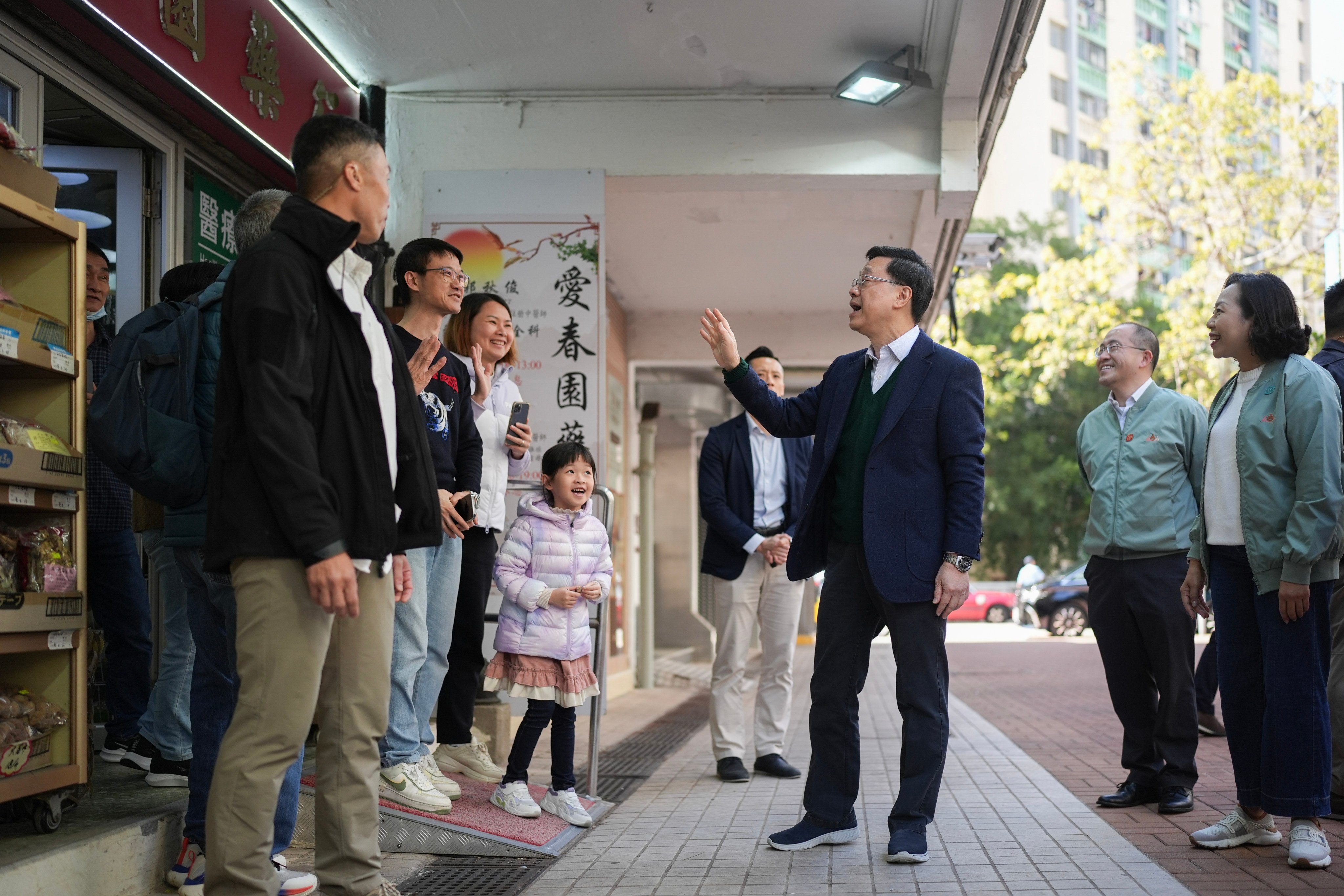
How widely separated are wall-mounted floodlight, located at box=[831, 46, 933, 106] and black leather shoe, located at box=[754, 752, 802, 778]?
12.9 feet

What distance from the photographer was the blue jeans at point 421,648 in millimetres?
4535

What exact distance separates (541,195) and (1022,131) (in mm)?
55714

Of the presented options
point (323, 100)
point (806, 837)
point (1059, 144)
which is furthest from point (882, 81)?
point (1059, 144)

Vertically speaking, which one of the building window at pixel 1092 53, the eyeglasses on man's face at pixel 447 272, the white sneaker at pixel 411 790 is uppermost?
the building window at pixel 1092 53

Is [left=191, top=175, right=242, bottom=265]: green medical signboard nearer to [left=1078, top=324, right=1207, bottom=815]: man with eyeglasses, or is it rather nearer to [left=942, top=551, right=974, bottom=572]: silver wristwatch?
[left=942, top=551, right=974, bottom=572]: silver wristwatch

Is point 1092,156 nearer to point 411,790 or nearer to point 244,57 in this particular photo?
point 244,57

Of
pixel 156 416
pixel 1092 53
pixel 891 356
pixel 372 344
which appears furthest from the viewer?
pixel 1092 53

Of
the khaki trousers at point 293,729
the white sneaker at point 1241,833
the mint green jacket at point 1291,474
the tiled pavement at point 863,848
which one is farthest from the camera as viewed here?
the white sneaker at point 1241,833

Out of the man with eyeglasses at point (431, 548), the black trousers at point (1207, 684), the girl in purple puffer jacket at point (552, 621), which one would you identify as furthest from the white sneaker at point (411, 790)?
the black trousers at point (1207, 684)

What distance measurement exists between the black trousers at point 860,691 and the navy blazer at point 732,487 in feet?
6.52

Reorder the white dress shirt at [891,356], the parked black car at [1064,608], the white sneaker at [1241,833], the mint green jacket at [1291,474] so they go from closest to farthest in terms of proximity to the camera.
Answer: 1. the mint green jacket at [1291,474]
2. the white sneaker at [1241,833]
3. the white dress shirt at [891,356]
4. the parked black car at [1064,608]

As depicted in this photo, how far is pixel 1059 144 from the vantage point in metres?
60.5

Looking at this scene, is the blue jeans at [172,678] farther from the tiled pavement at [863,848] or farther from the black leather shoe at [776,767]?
the black leather shoe at [776,767]

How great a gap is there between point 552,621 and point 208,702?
1.61 m
